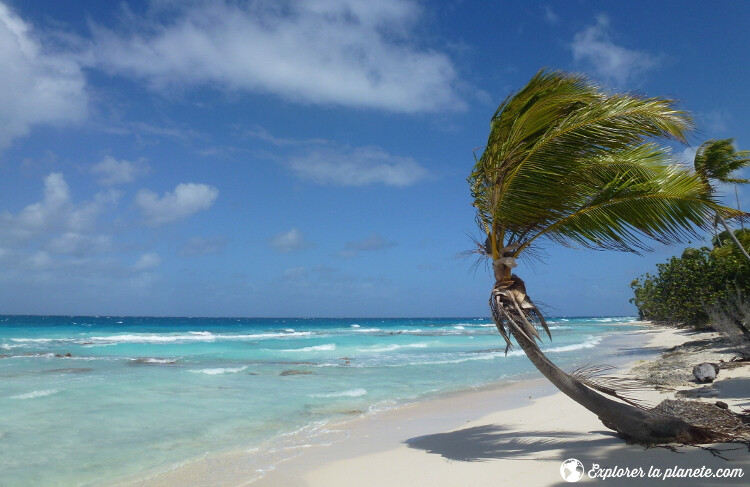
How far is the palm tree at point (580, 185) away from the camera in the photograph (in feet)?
17.0

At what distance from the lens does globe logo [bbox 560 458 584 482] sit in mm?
4660

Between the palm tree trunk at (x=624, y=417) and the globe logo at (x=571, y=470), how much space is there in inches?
25.2

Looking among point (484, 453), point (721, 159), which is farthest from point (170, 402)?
point (721, 159)

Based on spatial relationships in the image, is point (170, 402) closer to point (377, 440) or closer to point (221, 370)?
point (377, 440)

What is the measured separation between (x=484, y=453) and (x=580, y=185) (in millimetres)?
3304

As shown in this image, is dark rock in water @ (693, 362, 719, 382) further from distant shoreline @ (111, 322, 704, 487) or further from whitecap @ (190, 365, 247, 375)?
whitecap @ (190, 365, 247, 375)

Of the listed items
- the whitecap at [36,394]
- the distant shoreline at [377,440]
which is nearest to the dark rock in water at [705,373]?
Result: the distant shoreline at [377,440]

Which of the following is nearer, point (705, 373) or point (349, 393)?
point (705, 373)

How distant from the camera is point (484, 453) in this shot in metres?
5.97

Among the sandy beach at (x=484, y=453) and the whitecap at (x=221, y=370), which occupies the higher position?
the sandy beach at (x=484, y=453)

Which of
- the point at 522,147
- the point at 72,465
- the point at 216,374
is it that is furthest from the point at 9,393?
the point at 522,147

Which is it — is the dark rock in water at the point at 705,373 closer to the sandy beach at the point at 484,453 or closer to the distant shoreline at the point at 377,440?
the sandy beach at the point at 484,453

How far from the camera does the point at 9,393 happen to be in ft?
40.6

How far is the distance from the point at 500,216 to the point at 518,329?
4.20 feet
